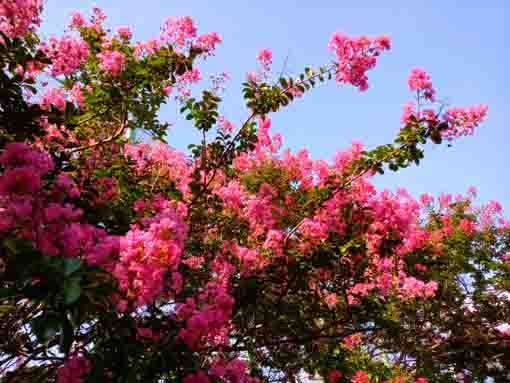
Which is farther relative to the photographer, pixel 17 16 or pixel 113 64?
pixel 113 64

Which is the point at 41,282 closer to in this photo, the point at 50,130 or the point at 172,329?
the point at 172,329

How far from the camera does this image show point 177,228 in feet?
6.72

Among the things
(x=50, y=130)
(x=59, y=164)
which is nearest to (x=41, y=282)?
(x=59, y=164)

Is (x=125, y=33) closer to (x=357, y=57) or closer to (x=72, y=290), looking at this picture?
(x=357, y=57)

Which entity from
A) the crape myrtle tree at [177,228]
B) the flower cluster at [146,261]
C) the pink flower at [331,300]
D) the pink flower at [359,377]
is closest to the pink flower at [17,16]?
the crape myrtle tree at [177,228]

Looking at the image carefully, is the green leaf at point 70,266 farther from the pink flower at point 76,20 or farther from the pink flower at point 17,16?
the pink flower at point 76,20

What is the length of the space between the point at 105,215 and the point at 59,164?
1.42 feet

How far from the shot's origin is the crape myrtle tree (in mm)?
1852

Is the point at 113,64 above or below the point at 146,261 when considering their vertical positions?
above

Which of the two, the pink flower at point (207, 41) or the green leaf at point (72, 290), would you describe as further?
the pink flower at point (207, 41)

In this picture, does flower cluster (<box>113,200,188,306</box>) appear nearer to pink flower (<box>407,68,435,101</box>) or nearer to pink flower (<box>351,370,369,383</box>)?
pink flower (<box>407,68,435,101</box>)

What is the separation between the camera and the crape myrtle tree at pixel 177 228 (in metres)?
1.85

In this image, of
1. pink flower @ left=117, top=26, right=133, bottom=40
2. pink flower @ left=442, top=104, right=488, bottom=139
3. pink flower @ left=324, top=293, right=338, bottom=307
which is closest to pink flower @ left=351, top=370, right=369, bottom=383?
pink flower @ left=324, top=293, right=338, bottom=307

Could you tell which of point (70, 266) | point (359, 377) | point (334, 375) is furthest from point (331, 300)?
point (70, 266)
